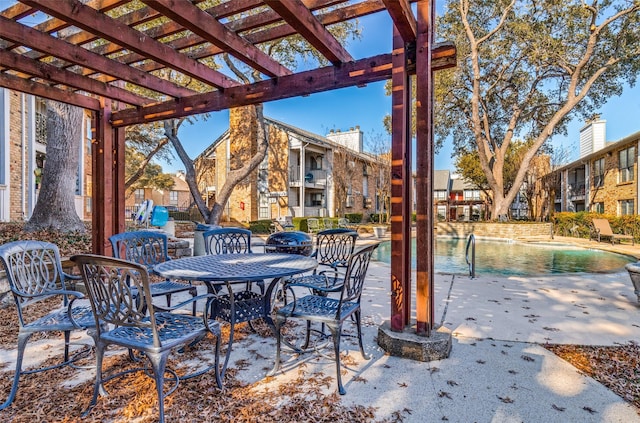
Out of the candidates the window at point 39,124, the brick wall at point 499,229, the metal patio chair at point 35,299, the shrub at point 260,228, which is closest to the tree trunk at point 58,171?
the metal patio chair at point 35,299

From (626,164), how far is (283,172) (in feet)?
54.4

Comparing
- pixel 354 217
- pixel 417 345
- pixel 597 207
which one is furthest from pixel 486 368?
pixel 597 207

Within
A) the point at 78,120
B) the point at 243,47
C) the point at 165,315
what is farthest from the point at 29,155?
the point at 165,315

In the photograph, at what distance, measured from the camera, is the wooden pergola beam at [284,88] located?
325cm

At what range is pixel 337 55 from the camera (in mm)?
3379

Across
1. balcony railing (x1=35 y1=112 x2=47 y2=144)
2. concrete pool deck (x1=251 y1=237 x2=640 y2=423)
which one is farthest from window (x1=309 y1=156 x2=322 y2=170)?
concrete pool deck (x1=251 y1=237 x2=640 y2=423)

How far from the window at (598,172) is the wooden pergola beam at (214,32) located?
20.1m

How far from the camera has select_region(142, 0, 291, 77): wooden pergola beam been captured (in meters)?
2.63

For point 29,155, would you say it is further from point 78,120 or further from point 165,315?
point 165,315

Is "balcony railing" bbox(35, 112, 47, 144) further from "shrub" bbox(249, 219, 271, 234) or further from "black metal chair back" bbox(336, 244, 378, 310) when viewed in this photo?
"black metal chair back" bbox(336, 244, 378, 310)

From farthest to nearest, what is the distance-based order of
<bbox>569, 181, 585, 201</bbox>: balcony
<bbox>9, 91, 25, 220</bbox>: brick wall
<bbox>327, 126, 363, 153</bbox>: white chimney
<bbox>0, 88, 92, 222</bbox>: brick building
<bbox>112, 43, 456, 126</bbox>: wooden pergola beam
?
<bbox>327, 126, 363, 153</bbox>: white chimney < <bbox>569, 181, 585, 201</bbox>: balcony < <bbox>9, 91, 25, 220</bbox>: brick wall < <bbox>0, 88, 92, 222</bbox>: brick building < <bbox>112, 43, 456, 126</bbox>: wooden pergola beam

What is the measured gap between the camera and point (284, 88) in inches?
156

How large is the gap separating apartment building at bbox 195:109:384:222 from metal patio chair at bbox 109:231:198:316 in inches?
629

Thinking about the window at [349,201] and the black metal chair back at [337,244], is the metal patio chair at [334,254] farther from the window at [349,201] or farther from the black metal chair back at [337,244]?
the window at [349,201]
